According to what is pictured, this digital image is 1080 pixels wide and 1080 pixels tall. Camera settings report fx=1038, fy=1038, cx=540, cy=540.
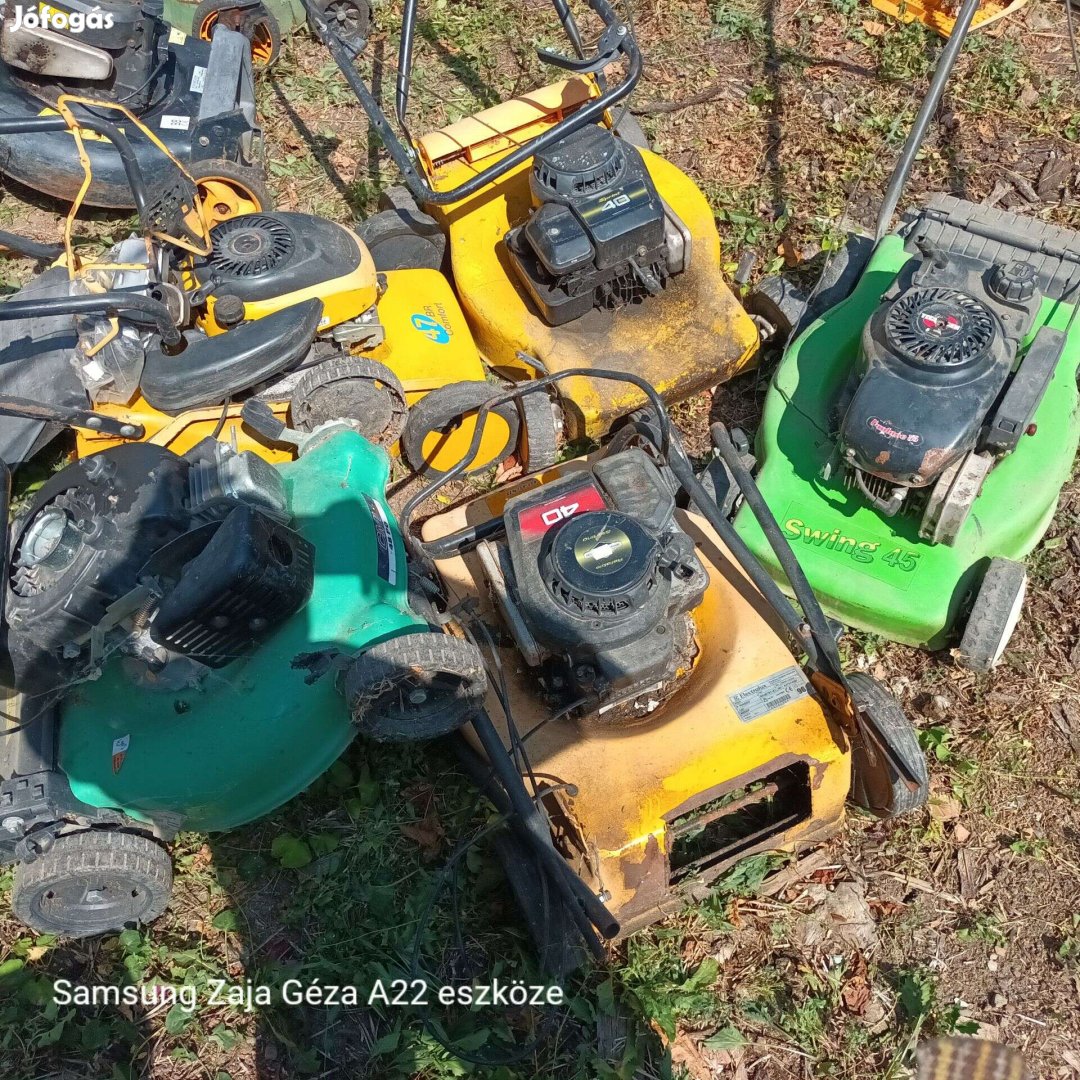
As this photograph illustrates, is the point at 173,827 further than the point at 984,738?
No

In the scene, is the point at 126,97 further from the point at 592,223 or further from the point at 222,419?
→ the point at 592,223

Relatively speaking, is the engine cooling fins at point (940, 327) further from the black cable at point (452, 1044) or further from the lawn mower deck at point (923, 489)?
the black cable at point (452, 1044)

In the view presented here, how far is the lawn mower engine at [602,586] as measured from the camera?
2.19m

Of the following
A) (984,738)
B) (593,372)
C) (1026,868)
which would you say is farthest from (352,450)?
(1026,868)

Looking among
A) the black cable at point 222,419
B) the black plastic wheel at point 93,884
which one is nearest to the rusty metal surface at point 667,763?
the black plastic wheel at point 93,884

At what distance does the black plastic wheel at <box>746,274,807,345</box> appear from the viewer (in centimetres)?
314

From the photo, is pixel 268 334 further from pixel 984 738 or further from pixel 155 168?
pixel 984 738

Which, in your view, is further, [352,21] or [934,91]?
[352,21]

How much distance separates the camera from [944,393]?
2.42 meters

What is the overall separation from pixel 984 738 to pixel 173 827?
6.66ft

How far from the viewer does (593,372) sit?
2.59 metres

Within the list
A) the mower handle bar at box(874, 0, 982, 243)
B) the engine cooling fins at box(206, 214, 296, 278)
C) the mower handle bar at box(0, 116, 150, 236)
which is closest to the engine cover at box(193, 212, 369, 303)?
the engine cooling fins at box(206, 214, 296, 278)

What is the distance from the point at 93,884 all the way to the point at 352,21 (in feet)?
12.0

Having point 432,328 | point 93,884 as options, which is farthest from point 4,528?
point 432,328
